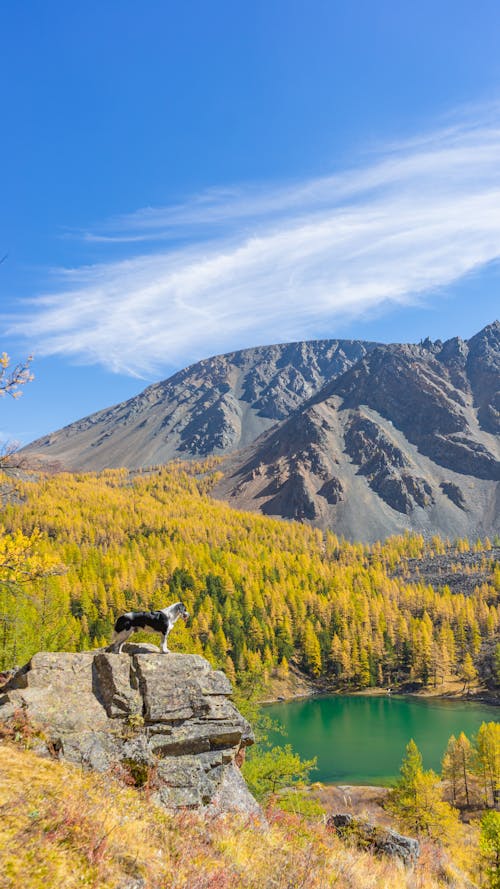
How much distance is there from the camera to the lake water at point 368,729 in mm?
71519

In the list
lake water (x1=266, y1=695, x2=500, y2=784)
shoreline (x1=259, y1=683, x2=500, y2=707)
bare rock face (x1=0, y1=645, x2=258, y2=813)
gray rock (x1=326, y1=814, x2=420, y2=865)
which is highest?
bare rock face (x1=0, y1=645, x2=258, y2=813)

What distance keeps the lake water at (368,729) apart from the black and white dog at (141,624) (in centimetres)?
6457

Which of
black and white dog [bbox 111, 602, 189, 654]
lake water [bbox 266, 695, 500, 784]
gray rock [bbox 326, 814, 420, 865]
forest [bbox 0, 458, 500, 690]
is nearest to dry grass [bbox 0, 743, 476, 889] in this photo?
gray rock [bbox 326, 814, 420, 865]

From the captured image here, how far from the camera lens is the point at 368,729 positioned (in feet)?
296

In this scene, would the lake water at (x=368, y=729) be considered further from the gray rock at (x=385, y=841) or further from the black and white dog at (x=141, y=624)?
the black and white dog at (x=141, y=624)

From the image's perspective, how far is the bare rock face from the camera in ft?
40.3

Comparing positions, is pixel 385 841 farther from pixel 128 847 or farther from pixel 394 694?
pixel 394 694

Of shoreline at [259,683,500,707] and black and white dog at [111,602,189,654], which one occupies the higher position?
black and white dog at [111,602,189,654]

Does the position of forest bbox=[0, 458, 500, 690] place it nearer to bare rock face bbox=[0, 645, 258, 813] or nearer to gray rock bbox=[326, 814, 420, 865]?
gray rock bbox=[326, 814, 420, 865]

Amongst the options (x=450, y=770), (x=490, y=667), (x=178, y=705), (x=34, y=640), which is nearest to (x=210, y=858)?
(x=178, y=705)

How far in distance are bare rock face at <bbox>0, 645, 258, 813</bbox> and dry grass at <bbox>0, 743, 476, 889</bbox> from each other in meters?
1.40

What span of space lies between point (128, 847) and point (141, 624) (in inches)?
379

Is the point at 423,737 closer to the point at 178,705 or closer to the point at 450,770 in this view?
the point at 450,770

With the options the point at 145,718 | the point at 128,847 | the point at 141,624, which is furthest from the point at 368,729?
the point at 128,847
